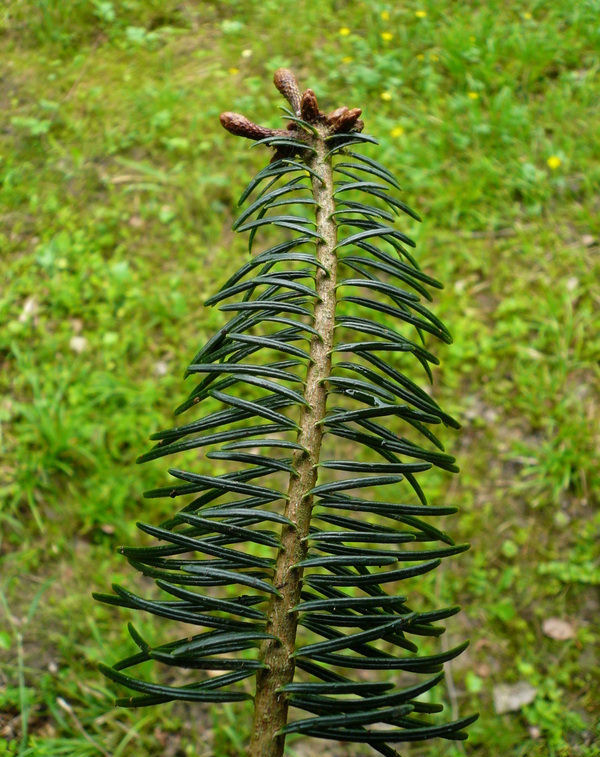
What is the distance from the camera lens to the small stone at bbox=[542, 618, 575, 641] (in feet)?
5.32

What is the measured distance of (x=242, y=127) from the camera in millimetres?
476

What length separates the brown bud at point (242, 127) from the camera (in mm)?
475

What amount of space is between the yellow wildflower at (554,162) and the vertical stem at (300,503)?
82.1 inches

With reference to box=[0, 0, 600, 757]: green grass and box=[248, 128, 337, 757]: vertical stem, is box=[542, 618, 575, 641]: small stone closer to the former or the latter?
box=[0, 0, 600, 757]: green grass

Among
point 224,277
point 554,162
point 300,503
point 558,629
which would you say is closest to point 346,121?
point 300,503

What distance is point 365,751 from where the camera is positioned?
1547 millimetres

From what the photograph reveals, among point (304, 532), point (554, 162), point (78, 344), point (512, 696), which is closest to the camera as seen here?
point (304, 532)

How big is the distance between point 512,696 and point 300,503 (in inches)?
58.2

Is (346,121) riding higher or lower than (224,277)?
lower

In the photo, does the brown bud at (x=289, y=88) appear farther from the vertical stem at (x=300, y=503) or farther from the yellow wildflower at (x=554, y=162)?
the yellow wildflower at (x=554, y=162)

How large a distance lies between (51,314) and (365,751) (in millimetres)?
1678

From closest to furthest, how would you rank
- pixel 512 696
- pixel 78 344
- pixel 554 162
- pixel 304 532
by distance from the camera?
pixel 304 532, pixel 512 696, pixel 78 344, pixel 554 162

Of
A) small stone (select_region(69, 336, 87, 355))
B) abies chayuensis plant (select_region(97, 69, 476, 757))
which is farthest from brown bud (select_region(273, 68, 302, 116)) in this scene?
small stone (select_region(69, 336, 87, 355))

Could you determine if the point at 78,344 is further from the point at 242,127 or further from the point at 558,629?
the point at 242,127
